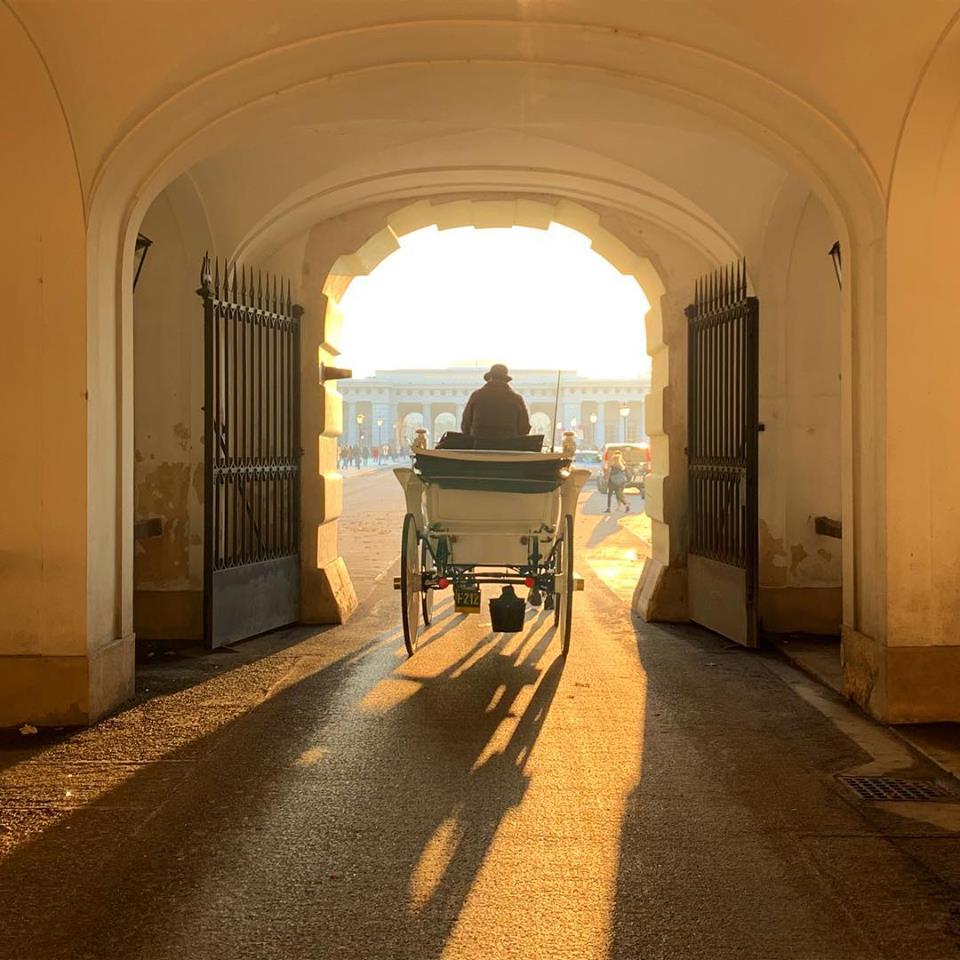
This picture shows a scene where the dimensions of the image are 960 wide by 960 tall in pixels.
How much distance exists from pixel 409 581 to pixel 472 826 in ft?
10.1

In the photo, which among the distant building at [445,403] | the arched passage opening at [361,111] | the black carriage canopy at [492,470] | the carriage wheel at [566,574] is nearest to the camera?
the arched passage opening at [361,111]

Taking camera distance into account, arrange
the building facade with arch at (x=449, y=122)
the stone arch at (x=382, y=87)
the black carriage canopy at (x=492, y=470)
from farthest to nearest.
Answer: the black carriage canopy at (x=492, y=470), the stone arch at (x=382, y=87), the building facade with arch at (x=449, y=122)

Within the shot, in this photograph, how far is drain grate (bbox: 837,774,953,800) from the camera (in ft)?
13.1

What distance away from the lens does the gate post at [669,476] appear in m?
8.45

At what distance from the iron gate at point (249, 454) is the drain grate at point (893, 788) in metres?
4.51

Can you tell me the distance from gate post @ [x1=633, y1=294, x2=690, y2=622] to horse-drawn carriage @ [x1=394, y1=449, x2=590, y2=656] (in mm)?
1817

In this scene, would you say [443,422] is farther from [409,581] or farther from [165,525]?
[409,581]

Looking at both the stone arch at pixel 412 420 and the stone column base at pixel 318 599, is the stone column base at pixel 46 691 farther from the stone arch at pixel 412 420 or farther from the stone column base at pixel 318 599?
the stone arch at pixel 412 420

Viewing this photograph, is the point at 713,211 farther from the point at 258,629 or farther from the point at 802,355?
the point at 258,629

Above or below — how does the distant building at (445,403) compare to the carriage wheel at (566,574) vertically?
above

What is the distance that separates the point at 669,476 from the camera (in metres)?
8.55

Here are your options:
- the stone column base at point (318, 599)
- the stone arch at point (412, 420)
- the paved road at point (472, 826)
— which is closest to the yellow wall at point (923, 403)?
the paved road at point (472, 826)

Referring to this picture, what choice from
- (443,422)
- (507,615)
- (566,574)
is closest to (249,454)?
(507,615)

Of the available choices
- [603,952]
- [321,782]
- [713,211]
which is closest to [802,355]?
[713,211]
